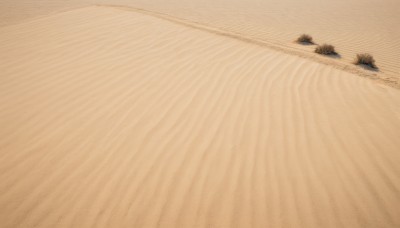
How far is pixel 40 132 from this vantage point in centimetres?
296

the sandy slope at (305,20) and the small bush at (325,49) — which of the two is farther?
the sandy slope at (305,20)

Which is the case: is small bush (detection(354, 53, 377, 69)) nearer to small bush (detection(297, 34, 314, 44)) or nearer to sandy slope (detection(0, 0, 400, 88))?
sandy slope (detection(0, 0, 400, 88))

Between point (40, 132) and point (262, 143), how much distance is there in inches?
109

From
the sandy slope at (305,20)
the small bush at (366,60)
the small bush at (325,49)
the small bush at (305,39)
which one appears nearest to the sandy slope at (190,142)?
the small bush at (366,60)

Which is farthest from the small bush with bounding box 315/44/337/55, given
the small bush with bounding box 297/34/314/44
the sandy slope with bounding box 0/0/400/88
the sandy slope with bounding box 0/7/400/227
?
the sandy slope with bounding box 0/7/400/227

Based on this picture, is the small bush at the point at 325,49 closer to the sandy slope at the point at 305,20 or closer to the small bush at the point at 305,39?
the sandy slope at the point at 305,20

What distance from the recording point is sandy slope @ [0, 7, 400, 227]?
2.19 m

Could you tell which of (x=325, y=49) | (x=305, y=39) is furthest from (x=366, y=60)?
(x=305, y=39)

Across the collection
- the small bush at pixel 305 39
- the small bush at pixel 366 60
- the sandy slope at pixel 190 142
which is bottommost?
the sandy slope at pixel 190 142

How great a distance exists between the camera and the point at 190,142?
290 centimetres

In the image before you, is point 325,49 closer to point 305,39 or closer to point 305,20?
point 305,39

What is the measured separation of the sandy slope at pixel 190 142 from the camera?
86.2 inches

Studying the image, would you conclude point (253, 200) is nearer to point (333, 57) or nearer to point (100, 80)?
point (100, 80)

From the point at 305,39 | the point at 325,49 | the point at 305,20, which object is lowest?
the point at 325,49
